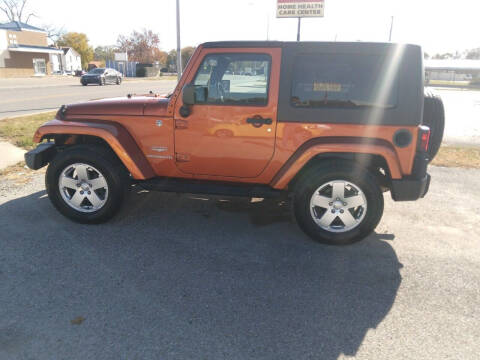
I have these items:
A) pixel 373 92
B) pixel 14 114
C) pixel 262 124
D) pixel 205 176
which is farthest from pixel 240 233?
pixel 14 114

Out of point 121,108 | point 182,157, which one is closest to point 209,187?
point 182,157

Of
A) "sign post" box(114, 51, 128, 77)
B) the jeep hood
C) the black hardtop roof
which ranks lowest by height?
the jeep hood

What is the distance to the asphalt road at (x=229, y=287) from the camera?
8.21 ft

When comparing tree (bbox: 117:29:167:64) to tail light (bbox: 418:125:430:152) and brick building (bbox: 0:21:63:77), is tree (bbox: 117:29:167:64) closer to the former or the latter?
brick building (bbox: 0:21:63:77)

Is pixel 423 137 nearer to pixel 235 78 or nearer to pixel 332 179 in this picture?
pixel 332 179

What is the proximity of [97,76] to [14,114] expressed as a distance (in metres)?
18.4

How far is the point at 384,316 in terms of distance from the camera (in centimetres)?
284

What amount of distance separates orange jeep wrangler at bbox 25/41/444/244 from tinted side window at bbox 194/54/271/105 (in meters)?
0.01

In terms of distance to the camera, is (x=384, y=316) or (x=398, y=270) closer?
(x=384, y=316)

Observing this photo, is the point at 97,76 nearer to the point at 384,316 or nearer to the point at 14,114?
the point at 14,114

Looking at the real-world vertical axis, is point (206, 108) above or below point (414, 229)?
above

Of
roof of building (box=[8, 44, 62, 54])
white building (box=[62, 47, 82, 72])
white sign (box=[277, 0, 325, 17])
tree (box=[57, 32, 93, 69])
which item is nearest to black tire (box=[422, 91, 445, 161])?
white sign (box=[277, 0, 325, 17])

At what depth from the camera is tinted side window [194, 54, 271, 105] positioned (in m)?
Answer: 3.87

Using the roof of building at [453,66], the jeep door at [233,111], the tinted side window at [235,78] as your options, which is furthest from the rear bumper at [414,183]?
the roof of building at [453,66]
